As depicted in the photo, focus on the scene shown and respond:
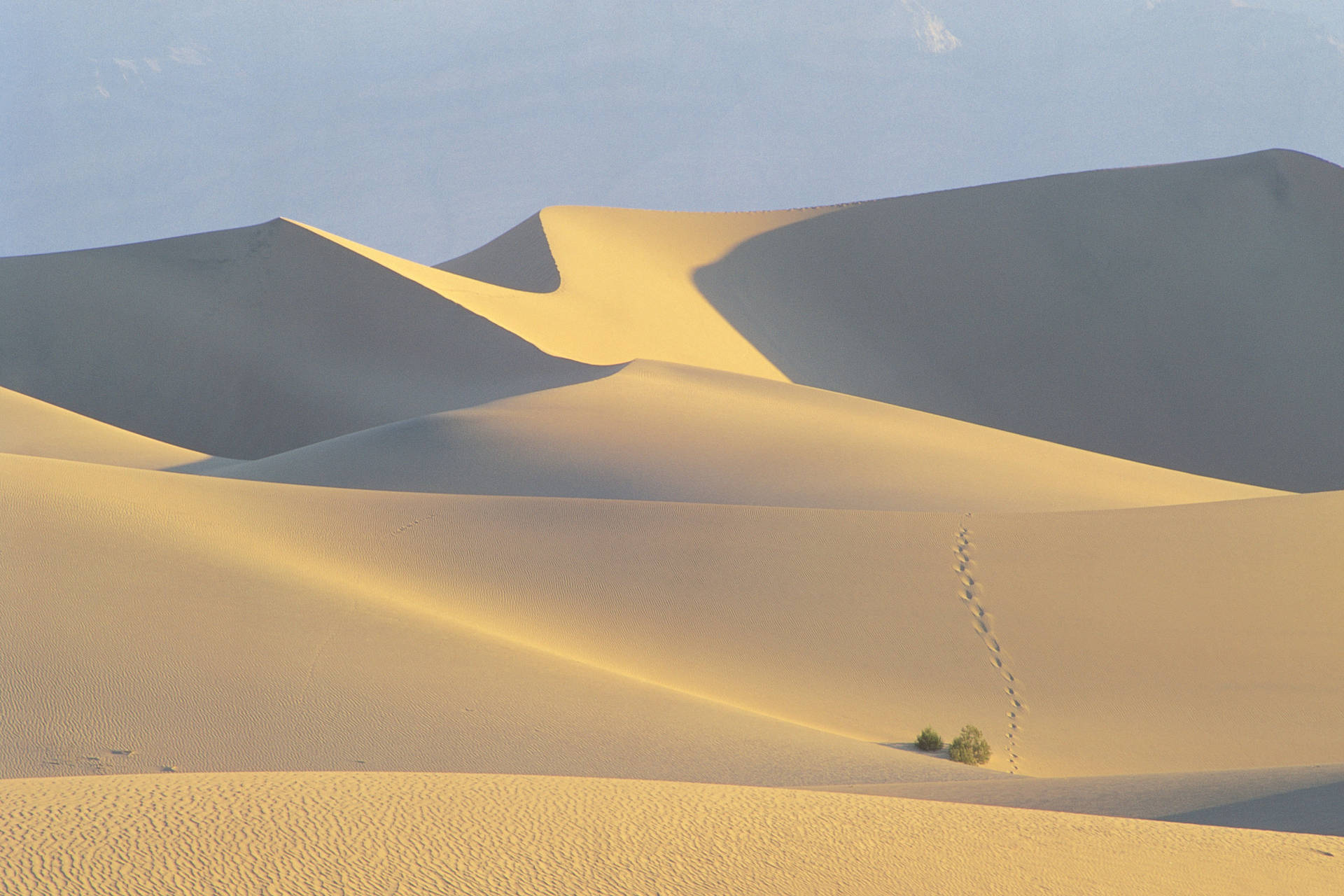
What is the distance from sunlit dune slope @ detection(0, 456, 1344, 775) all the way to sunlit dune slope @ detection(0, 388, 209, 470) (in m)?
6.86

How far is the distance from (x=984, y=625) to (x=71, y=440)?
1397cm

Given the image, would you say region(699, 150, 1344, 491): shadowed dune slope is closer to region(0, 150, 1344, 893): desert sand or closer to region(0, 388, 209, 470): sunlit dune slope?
region(0, 150, 1344, 893): desert sand

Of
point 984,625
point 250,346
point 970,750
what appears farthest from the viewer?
point 250,346

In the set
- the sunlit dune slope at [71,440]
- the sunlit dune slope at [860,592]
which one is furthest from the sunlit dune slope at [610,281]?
the sunlit dune slope at [860,592]

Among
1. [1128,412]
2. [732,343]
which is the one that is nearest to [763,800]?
[732,343]

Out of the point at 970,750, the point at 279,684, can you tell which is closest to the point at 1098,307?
the point at 970,750

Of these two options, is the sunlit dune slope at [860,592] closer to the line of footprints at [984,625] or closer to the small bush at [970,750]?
the line of footprints at [984,625]

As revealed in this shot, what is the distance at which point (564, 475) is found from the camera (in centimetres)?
1395

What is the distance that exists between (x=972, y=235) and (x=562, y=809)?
117ft

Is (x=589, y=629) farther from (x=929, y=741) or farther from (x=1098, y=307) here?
(x=1098, y=307)

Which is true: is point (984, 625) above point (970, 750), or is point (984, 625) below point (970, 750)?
above

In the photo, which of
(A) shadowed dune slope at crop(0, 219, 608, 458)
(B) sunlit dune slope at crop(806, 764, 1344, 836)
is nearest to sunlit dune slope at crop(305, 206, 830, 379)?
(A) shadowed dune slope at crop(0, 219, 608, 458)

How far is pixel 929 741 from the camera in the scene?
24.8 ft

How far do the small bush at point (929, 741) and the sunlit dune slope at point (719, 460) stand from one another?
17.1 ft
